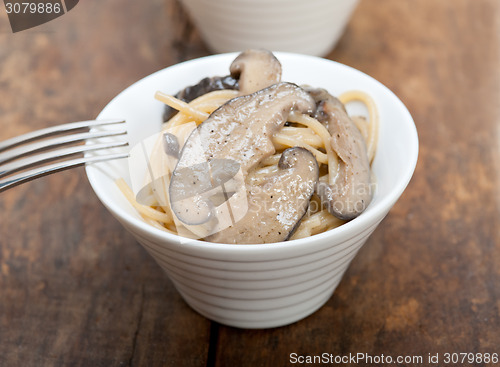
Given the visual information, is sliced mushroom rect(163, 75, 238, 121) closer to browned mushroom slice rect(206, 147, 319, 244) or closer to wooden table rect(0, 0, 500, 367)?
browned mushroom slice rect(206, 147, 319, 244)

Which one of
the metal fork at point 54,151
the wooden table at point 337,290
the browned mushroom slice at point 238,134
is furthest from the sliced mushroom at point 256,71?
the wooden table at point 337,290

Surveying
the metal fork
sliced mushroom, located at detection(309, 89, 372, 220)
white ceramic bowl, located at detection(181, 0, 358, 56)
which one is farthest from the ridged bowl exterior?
white ceramic bowl, located at detection(181, 0, 358, 56)

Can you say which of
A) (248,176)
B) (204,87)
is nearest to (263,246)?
(248,176)

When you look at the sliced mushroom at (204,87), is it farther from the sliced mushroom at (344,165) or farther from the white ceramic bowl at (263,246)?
the sliced mushroom at (344,165)

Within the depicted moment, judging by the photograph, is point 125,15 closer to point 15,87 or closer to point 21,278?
point 15,87

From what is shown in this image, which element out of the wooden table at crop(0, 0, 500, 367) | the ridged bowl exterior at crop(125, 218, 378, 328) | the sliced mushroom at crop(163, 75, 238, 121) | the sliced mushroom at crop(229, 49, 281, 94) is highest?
the sliced mushroom at crop(229, 49, 281, 94)

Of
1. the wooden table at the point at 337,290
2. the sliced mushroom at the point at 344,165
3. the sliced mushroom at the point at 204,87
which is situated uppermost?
the sliced mushroom at the point at 204,87
